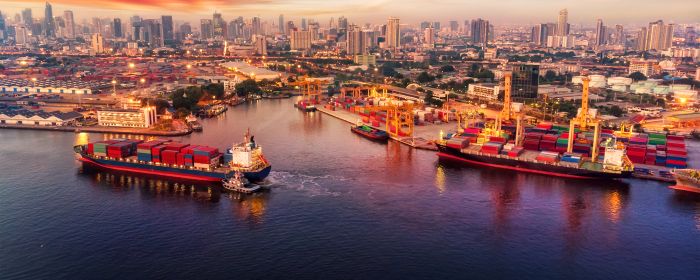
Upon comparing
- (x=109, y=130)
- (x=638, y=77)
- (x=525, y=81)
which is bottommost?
(x=109, y=130)

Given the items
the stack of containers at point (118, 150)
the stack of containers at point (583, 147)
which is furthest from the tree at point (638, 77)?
the stack of containers at point (118, 150)

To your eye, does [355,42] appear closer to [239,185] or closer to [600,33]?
[600,33]

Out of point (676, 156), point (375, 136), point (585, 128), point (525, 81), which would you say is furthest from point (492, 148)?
point (525, 81)

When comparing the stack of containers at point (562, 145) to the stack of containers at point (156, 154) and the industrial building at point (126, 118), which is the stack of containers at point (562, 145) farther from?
the industrial building at point (126, 118)

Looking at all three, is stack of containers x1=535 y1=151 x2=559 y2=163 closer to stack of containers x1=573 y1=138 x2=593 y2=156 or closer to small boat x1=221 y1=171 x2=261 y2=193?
stack of containers x1=573 y1=138 x2=593 y2=156

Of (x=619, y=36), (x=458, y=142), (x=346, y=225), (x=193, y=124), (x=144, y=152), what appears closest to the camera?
(x=346, y=225)

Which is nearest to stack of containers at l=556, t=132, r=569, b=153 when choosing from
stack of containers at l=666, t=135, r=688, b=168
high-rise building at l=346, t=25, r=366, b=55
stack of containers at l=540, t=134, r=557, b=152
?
stack of containers at l=540, t=134, r=557, b=152

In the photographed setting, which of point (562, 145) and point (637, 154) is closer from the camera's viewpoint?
point (637, 154)

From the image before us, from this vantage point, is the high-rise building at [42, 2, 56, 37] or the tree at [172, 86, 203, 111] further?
the high-rise building at [42, 2, 56, 37]
